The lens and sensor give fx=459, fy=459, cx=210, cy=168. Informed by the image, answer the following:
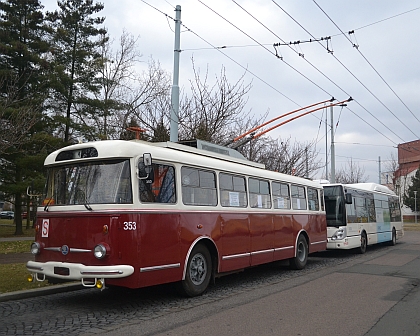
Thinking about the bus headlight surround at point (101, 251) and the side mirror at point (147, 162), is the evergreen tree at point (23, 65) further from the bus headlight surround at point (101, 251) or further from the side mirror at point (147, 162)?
the bus headlight surround at point (101, 251)

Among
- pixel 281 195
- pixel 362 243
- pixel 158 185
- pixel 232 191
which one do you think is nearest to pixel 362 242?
pixel 362 243

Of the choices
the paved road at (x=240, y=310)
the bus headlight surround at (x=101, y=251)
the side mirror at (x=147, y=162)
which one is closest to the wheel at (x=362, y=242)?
the paved road at (x=240, y=310)

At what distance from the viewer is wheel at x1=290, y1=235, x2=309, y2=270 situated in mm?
13336

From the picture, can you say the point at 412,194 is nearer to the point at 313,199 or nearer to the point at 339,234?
the point at 339,234

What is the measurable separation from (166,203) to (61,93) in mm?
20179

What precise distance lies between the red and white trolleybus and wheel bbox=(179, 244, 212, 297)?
0.06 feet

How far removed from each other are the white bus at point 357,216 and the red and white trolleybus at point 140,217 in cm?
756

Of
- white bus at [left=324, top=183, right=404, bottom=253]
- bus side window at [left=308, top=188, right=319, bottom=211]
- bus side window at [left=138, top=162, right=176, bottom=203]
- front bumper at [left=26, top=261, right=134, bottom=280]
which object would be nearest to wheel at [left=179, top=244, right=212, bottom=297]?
bus side window at [left=138, top=162, right=176, bottom=203]

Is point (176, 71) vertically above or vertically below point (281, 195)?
above

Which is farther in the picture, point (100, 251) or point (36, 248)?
point (36, 248)

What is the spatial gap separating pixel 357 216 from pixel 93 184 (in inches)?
519

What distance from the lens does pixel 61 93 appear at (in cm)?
2617

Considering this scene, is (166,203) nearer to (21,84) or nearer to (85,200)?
(85,200)

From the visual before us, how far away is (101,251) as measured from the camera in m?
7.24
